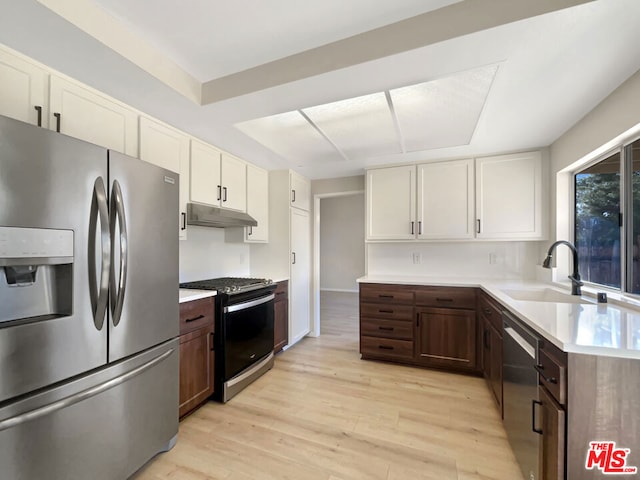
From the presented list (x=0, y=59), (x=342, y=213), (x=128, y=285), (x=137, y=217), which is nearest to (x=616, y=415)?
(x=128, y=285)

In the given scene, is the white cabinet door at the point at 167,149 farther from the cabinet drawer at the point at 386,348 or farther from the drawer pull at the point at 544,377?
the drawer pull at the point at 544,377

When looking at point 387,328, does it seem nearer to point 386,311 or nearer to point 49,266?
point 386,311

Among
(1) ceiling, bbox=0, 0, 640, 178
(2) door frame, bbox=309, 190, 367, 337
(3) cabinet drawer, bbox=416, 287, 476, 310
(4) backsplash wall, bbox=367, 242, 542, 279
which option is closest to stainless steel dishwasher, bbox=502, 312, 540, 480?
(3) cabinet drawer, bbox=416, 287, 476, 310

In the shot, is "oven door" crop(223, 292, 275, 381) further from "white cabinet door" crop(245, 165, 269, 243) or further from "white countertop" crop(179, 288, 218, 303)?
"white cabinet door" crop(245, 165, 269, 243)

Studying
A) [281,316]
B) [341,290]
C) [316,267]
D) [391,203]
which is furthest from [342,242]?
[281,316]

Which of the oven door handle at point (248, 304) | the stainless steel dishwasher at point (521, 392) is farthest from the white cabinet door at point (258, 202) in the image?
the stainless steel dishwasher at point (521, 392)

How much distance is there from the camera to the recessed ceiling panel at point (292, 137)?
7.68 feet

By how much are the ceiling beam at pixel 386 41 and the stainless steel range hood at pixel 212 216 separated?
92 cm

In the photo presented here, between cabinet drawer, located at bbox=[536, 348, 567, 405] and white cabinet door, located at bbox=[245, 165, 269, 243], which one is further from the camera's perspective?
white cabinet door, located at bbox=[245, 165, 269, 243]

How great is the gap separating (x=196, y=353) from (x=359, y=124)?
2.27m

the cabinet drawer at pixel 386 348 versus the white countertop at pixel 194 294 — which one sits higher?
A: the white countertop at pixel 194 294

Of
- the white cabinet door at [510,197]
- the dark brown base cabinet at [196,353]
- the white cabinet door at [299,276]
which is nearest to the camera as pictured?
the dark brown base cabinet at [196,353]

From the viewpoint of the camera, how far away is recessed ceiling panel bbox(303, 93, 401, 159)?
207 centimetres

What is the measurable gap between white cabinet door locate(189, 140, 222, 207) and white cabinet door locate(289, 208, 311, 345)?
1114 millimetres
